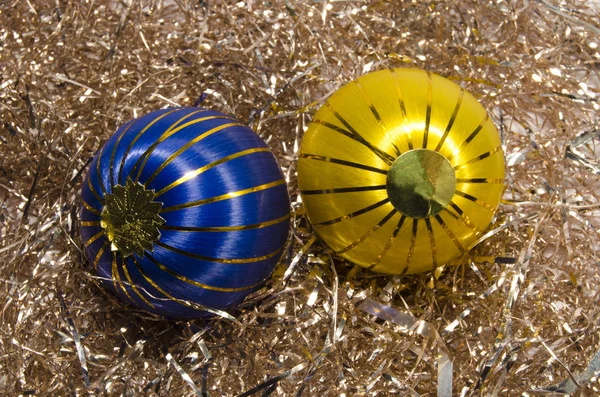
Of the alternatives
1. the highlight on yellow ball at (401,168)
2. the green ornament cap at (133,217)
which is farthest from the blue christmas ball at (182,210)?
the highlight on yellow ball at (401,168)

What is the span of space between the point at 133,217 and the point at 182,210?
4.6 inches

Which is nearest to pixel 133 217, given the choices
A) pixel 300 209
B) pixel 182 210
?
pixel 182 210

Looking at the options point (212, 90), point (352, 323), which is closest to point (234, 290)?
point (352, 323)

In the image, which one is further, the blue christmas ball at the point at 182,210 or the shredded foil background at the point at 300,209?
the shredded foil background at the point at 300,209

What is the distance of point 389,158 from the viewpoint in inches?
59.2

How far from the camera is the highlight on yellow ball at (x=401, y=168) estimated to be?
59.1 inches

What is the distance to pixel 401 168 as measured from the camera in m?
1.49

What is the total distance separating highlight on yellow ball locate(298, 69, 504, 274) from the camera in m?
1.50

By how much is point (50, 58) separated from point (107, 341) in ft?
3.08

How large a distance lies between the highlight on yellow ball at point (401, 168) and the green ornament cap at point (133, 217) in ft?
1.30

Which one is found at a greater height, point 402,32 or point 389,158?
point 402,32

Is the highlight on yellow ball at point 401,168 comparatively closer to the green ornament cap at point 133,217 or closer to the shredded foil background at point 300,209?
the shredded foil background at point 300,209

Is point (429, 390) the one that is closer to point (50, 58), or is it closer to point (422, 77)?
point (422, 77)

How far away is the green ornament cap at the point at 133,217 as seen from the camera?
146 centimetres
